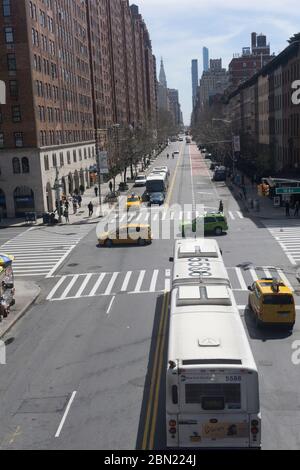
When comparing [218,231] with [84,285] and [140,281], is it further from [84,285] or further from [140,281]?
[84,285]

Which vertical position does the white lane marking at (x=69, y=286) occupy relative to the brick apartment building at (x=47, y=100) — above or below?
below

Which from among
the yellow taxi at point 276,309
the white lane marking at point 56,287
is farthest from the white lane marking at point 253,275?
the white lane marking at point 56,287

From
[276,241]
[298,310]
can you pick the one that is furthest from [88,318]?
[276,241]

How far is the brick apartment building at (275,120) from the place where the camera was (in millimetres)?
71669

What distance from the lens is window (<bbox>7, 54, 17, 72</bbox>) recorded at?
198 ft

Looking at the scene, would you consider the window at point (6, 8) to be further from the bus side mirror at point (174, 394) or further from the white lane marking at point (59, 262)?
the bus side mirror at point (174, 394)

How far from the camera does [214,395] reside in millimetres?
13367

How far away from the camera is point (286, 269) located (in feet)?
110

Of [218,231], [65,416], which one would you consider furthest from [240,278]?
[65,416]

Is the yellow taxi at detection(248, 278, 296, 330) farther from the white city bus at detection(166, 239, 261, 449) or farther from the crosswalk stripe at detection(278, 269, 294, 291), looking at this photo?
the white city bus at detection(166, 239, 261, 449)

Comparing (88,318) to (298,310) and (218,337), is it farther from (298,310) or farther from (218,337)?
(218,337)

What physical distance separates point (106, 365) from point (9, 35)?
163 feet

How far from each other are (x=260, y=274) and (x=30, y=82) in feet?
129

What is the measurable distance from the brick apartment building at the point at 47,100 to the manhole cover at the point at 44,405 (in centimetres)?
4629
